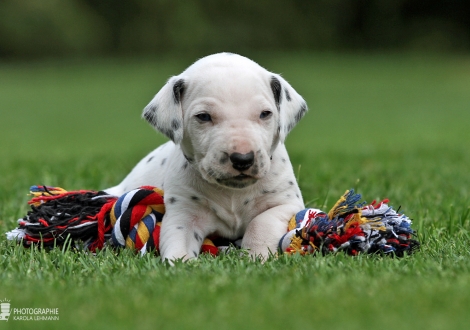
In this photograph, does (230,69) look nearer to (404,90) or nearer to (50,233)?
(50,233)

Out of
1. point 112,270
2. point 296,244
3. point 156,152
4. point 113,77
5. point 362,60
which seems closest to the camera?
point 112,270

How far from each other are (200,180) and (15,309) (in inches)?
67.7

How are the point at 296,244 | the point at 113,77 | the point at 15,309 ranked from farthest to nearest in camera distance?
the point at 113,77 → the point at 296,244 → the point at 15,309

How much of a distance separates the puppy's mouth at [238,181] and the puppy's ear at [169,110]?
1.42 feet

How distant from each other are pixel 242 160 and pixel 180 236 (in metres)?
0.67

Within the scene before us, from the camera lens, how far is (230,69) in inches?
174

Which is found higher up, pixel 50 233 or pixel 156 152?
pixel 156 152

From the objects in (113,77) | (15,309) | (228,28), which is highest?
(228,28)

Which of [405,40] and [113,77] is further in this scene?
[405,40]

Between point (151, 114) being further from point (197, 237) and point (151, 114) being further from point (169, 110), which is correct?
point (197, 237)

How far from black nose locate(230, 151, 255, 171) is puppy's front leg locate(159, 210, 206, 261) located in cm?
60

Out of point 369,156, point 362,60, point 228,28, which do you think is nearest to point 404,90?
point 362,60

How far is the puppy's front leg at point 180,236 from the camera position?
4.28m

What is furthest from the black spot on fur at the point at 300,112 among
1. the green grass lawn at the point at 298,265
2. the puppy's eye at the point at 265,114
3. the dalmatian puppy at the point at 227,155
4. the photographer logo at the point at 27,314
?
the photographer logo at the point at 27,314
